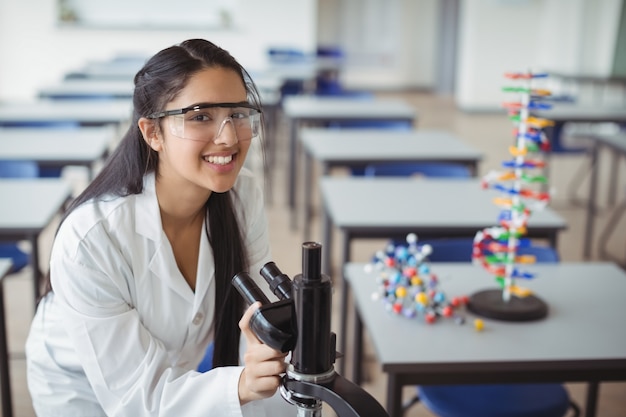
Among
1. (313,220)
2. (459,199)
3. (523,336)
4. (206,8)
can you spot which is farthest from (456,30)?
(523,336)

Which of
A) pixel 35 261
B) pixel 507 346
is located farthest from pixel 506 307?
pixel 35 261

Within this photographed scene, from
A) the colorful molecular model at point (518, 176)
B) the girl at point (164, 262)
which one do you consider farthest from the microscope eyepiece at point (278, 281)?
the colorful molecular model at point (518, 176)

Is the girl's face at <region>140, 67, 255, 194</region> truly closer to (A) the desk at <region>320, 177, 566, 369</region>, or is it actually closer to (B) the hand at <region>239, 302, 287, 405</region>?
(B) the hand at <region>239, 302, 287, 405</region>

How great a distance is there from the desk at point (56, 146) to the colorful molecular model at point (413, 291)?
202cm

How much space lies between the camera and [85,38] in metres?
10.5

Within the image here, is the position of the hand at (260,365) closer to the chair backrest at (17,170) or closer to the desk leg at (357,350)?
the desk leg at (357,350)

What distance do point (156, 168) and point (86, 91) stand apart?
475 centimetres

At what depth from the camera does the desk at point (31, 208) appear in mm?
2443

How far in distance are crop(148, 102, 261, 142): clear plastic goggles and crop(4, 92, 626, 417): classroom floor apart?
24 cm

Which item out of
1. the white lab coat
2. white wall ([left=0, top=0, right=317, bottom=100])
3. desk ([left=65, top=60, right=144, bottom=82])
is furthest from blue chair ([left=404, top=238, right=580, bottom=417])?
white wall ([left=0, top=0, right=317, bottom=100])

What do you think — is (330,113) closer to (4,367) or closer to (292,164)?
(292,164)

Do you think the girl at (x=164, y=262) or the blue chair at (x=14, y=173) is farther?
the blue chair at (x=14, y=173)

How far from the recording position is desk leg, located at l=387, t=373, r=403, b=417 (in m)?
1.65

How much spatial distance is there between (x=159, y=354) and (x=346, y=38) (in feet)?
38.9
